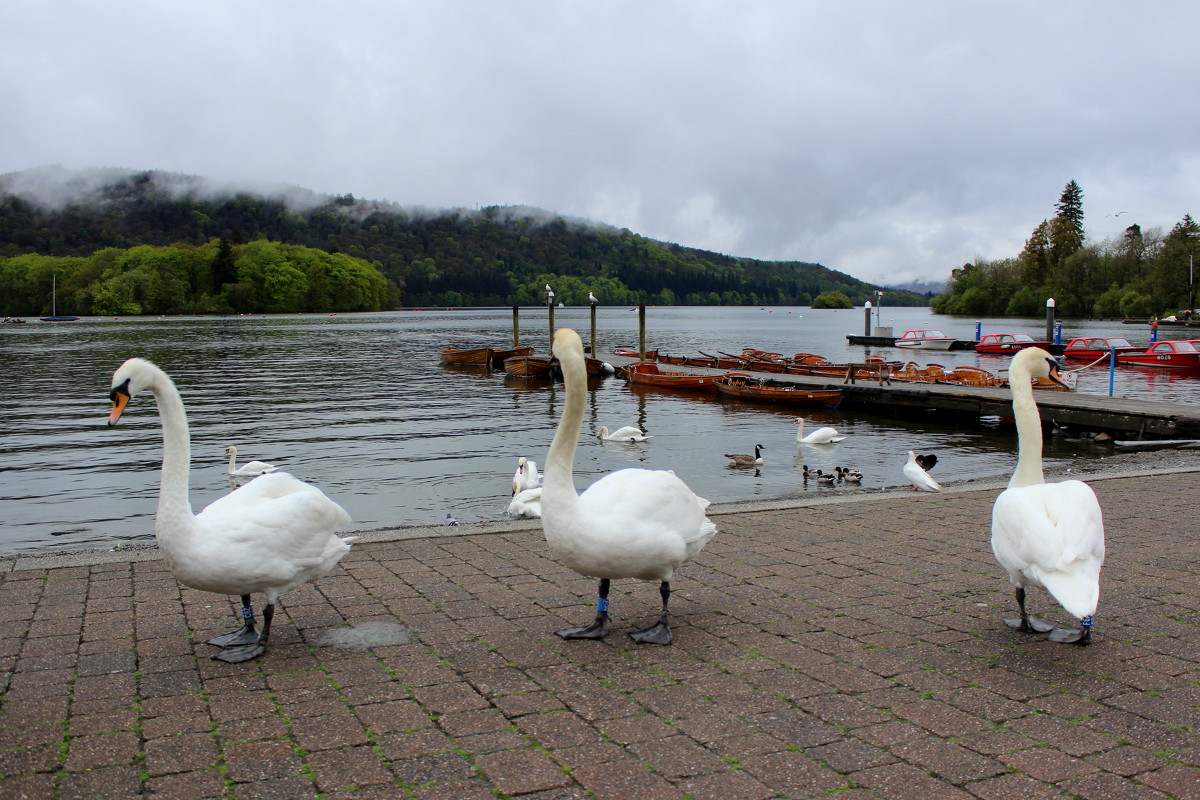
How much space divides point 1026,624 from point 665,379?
28.6 m

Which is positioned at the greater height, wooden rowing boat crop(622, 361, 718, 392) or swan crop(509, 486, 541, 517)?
wooden rowing boat crop(622, 361, 718, 392)

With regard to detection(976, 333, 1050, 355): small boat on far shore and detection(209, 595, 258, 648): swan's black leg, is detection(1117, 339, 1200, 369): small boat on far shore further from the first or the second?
detection(209, 595, 258, 648): swan's black leg

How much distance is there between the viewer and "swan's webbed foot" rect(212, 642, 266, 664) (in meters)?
4.49

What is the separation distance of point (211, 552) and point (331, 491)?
11308 mm

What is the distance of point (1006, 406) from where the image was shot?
23.3 m

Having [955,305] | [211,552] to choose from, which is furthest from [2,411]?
[955,305]

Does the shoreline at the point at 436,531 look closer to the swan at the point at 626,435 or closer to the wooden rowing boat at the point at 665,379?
the swan at the point at 626,435

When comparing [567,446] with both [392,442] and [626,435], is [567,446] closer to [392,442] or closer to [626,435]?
[626,435]

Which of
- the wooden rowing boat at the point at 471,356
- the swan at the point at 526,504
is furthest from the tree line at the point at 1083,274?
the swan at the point at 526,504

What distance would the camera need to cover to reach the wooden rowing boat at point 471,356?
1829 inches

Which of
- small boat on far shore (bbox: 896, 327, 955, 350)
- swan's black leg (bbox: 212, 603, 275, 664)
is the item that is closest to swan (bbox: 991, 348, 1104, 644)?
swan's black leg (bbox: 212, 603, 275, 664)

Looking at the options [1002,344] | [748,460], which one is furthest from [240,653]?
[1002,344]

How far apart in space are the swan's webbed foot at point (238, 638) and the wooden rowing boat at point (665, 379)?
27.9 meters

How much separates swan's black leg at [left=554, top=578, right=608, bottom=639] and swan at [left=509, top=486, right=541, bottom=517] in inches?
256
